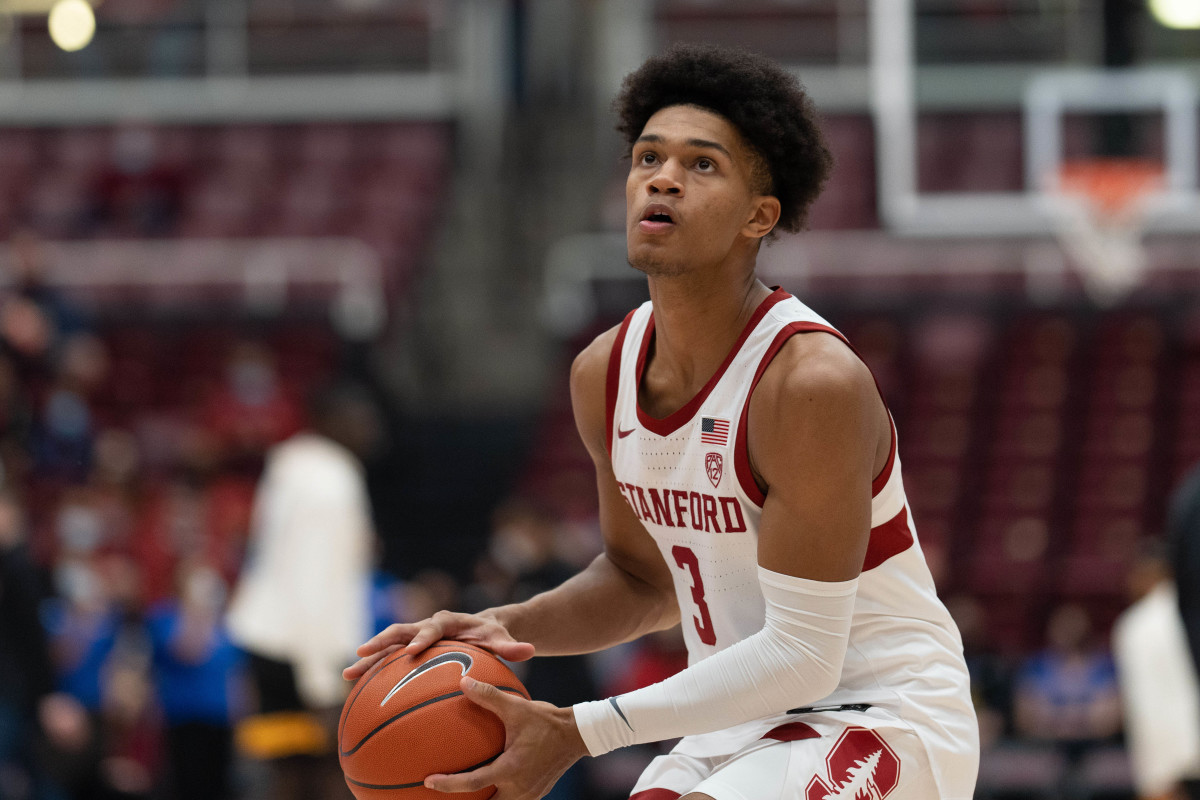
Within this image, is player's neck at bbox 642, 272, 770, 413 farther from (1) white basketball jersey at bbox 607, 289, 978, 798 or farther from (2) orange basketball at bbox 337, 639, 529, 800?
(2) orange basketball at bbox 337, 639, 529, 800

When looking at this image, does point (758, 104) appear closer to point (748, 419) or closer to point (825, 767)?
point (748, 419)

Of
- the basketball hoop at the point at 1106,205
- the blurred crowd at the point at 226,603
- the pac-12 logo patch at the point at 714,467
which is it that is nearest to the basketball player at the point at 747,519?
the pac-12 logo patch at the point at 714,467

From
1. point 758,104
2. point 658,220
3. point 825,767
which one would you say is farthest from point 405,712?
point 758,104

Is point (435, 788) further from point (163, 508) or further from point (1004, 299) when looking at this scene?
point (1004, 299)

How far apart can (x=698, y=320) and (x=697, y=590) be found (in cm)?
56

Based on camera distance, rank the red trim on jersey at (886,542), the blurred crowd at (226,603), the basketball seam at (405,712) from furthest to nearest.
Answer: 1. the blurred crowd at (226,603)
2. the red trim on jersey at (886,542)
3. the basketball seam at (405,712)

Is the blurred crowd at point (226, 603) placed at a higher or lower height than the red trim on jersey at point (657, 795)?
lower

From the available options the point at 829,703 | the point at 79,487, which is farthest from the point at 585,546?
the point at 829,703

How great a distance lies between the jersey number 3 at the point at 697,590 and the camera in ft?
9.96

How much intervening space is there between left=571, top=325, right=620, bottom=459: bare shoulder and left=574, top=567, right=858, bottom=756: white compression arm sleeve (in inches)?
25.5

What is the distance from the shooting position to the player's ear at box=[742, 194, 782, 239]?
2953mm

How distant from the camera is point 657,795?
9.47ft

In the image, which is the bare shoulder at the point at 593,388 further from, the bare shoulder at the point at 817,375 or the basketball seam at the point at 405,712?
the basketball seam at the point at 405,712

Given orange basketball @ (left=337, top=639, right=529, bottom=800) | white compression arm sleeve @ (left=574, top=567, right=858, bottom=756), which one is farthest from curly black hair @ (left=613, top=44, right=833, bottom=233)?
orange basketball @ (left=337, top=639, right=529, bottom=800)
